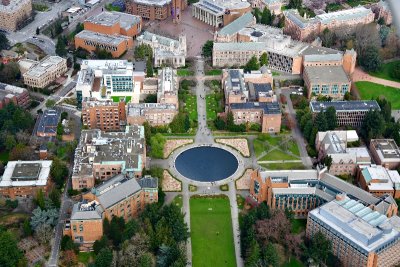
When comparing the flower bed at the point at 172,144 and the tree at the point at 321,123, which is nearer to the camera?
the flower bed at the point at 172,144

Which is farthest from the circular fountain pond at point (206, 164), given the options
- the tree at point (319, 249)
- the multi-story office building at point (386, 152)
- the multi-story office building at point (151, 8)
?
the multi-story office building at point (151, 8)

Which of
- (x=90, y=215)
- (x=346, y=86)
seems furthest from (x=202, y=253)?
(x=346, y=86)

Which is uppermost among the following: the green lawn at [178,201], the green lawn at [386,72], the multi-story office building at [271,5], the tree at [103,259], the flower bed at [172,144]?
the multi-story office building at [271,5]

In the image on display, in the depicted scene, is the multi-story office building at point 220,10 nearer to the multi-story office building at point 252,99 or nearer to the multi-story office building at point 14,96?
the multi-story office building at point 252,99

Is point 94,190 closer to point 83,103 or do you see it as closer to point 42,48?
point 83,103

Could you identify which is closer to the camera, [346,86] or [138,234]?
[138,234]

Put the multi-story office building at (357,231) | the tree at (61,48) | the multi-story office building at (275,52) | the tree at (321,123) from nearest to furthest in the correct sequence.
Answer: the multi-story office building at (357,231) → the tree at (321,123) → the multi-story office building at (275,52) → the tree at (61,48)

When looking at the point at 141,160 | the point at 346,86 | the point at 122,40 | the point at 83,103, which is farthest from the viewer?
the point at 122,40
